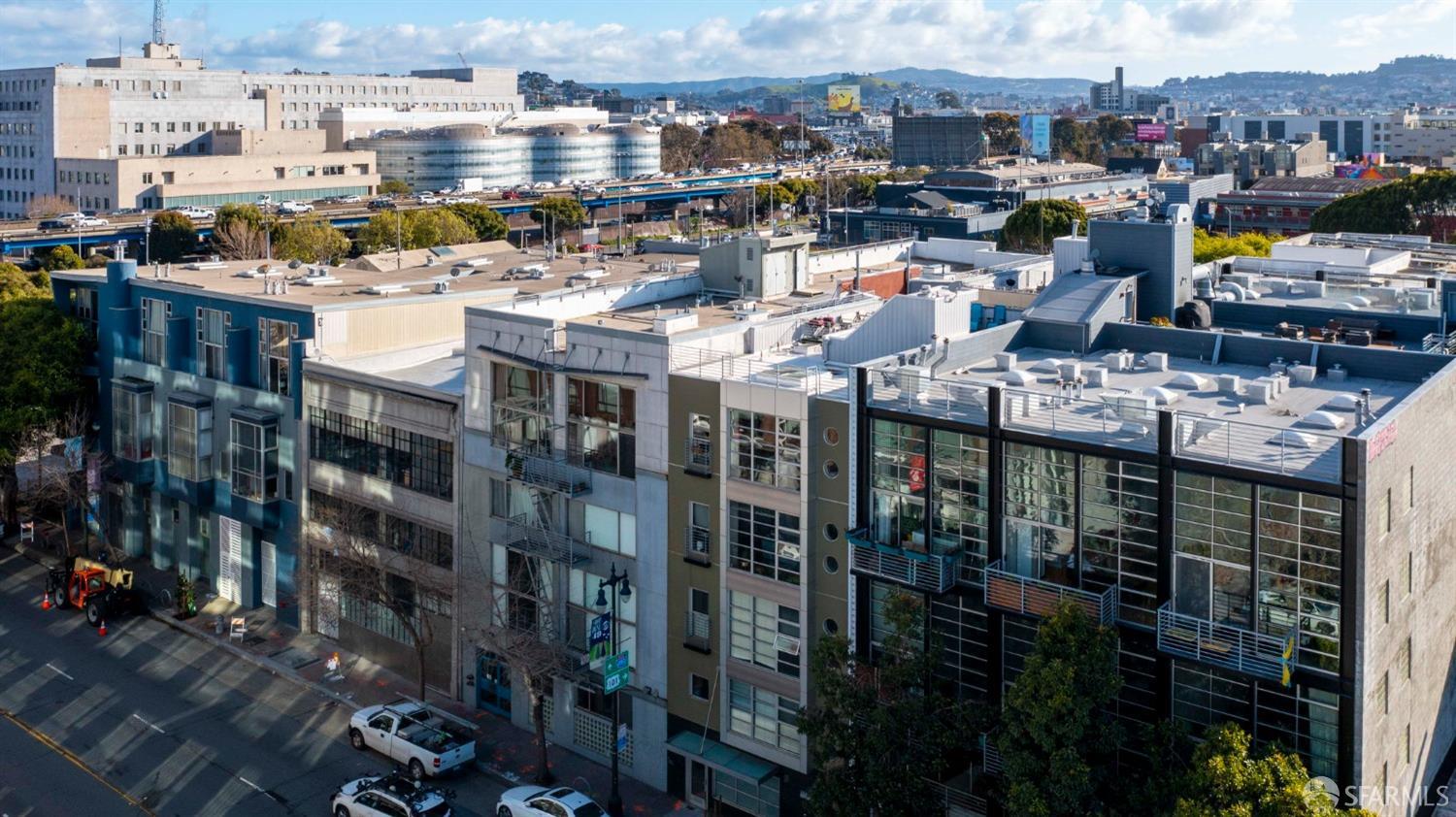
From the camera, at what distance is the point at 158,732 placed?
44.5 m

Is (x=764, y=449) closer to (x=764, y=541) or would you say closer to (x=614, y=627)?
(x=764, y=541)

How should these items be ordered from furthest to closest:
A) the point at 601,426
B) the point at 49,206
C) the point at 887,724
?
the point at 49,206 < the point at 601,426 < the point at 887,724

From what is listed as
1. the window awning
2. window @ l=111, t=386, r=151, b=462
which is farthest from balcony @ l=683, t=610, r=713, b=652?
window @ l=111, t=386, r=151, b=462

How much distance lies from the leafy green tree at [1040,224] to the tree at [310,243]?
53.5 metres

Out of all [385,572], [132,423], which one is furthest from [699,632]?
[132,423]

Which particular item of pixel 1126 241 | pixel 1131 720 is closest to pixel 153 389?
pixel 1126 241

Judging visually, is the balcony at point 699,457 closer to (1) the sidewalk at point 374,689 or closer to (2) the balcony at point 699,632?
(2) the balcony at point 699,632

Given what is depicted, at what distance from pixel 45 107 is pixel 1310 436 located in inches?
7839

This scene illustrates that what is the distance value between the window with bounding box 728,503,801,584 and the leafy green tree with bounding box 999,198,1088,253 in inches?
2761

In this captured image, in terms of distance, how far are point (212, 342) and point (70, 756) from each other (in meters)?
18.1

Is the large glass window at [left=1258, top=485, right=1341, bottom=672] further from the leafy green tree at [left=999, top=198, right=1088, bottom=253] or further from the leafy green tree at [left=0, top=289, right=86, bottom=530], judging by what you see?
the leafy green tree at [left=999, top=198, right=1088, bottom=253]

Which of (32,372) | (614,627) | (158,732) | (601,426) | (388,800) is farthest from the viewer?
(32,372)

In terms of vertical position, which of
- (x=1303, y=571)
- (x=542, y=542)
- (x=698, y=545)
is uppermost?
(x=1303, y=571)

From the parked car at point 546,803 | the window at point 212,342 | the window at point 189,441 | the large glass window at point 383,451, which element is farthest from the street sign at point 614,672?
the window at point 212,342
